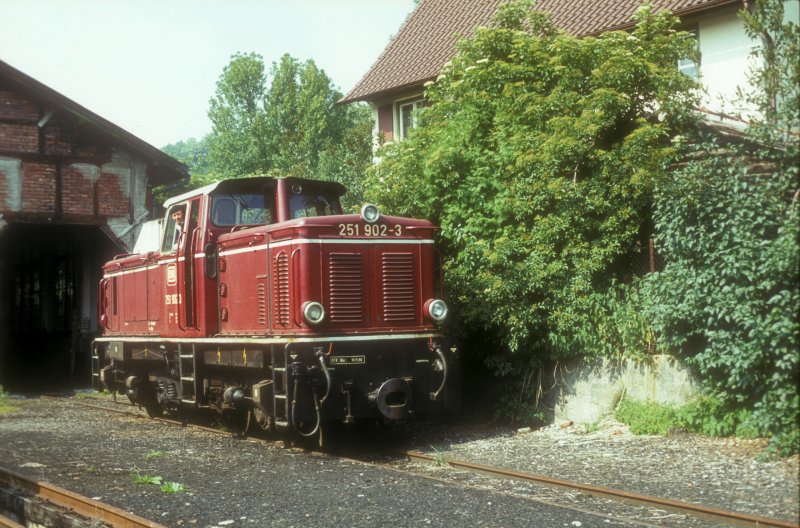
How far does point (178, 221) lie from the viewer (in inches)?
480

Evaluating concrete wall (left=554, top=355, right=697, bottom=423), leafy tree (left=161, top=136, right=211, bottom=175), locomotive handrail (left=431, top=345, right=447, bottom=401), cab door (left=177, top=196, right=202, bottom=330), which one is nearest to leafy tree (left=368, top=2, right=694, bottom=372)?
concrete wall (left=554, top=355, right=697, bottom=423)

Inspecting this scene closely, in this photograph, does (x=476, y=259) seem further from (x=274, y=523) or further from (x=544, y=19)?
(x=274, y=523)

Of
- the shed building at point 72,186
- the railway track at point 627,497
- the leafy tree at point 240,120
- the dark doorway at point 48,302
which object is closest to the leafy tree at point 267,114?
the leafy tree at point 240,120

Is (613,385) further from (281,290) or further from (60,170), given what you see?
(60,170)

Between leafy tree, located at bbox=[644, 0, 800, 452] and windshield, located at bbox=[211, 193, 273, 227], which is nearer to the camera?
leafy tree, located at bbox=[644, 0, 800, 452]

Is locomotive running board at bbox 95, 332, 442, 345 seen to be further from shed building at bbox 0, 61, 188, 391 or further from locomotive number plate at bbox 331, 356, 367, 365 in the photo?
shed building at bbox 0, 61, 188, 391

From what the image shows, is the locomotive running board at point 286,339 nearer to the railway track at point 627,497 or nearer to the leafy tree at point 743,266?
the railway track at point 627,497

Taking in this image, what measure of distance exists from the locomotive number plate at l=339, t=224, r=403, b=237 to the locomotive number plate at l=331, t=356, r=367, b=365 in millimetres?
1386

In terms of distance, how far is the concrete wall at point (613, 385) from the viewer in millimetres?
10805

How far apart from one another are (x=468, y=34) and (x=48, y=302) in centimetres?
1400

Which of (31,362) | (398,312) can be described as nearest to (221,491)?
(398,312)

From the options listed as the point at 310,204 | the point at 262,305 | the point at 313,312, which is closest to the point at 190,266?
the point at 262,305

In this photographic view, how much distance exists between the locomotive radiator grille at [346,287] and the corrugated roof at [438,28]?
9.75m

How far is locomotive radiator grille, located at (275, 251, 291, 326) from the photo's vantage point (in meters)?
10.2
